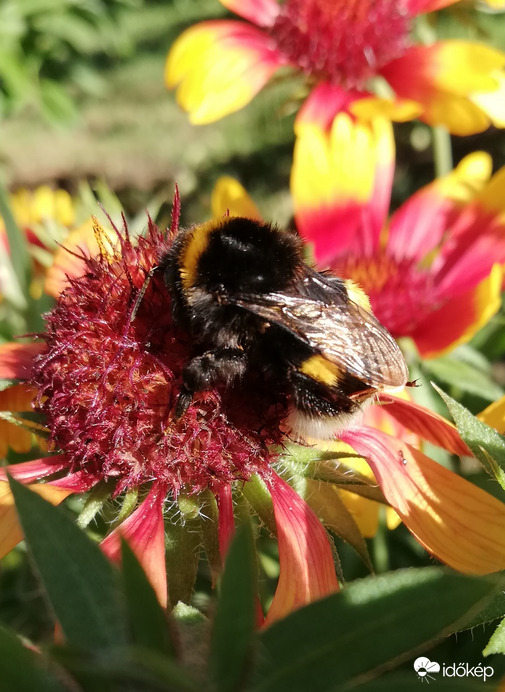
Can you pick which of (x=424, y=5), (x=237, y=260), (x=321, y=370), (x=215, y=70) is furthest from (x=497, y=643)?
(x=424, y=5)

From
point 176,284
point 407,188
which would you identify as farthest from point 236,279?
point 407,188

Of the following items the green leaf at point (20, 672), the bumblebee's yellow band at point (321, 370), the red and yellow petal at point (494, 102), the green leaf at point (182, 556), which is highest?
the red and yellow petal at point (494, 102)

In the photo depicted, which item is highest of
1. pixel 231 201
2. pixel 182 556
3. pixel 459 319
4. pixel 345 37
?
pixel 345 37

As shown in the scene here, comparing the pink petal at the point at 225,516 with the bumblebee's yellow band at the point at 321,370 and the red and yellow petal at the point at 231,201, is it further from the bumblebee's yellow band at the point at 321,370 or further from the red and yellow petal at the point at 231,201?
the red and yellow petal at the point at 231,201

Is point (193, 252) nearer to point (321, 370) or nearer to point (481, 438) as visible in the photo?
point (321, 370)

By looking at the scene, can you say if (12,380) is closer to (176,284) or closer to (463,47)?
(176,284)

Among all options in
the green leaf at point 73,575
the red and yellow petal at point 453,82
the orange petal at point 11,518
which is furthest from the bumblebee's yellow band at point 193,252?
the red and yellow petal at point 453,82
